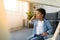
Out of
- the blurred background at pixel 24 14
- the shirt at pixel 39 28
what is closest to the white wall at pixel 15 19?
the blurred background at pixel 24 14

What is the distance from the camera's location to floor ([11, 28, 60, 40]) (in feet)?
2.67

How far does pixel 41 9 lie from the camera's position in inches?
31.0

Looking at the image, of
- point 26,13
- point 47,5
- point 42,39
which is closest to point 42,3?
point 47,5

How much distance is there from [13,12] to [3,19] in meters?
0.17

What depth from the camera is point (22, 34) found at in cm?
82

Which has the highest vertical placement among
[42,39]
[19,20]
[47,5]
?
[47,5]

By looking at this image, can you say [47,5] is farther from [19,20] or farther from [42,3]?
[19,20]

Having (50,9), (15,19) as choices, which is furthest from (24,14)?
(50,9)

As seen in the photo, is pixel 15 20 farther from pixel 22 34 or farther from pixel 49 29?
pixel 49 29

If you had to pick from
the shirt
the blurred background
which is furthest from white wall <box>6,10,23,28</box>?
A: the shirt

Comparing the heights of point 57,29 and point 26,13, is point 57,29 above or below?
below

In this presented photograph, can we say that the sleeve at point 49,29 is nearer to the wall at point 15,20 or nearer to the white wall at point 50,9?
Answer: the white wall at point 50,9

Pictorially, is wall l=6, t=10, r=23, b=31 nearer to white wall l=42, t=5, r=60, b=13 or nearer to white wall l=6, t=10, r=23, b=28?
white wall l=6, t=10, r=23, b=28

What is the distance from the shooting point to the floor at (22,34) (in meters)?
0.81
